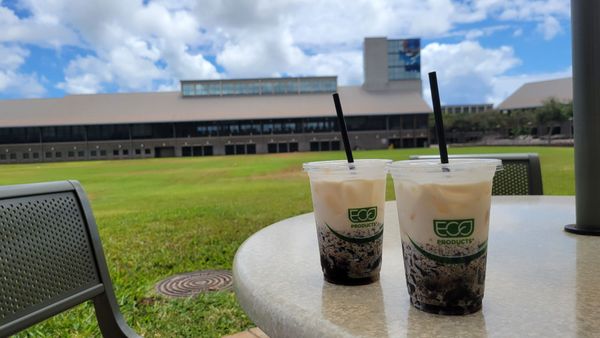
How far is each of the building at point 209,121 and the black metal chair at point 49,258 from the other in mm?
42188

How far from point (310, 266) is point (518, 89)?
2900 inches

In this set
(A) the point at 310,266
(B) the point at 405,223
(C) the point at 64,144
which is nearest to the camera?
(B) the point at 405,223

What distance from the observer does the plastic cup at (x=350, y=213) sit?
0.88 meters

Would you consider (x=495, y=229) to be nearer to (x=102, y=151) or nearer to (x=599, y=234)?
(x=599, y=234)

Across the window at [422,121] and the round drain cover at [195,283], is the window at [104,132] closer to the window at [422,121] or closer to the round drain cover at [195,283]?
the window at [422,121]

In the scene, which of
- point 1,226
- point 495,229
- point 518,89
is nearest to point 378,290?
point 495,229

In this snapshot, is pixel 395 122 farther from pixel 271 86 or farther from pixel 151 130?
pixel 151 130

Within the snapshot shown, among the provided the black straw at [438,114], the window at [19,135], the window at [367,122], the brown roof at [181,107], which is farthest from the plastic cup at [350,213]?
the window at [19,135]

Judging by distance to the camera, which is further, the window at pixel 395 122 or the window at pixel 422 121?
the window at pixel 422 121

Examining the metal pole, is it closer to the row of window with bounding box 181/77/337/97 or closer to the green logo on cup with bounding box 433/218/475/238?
the green logo on cup with bounding box 433/218/475/238

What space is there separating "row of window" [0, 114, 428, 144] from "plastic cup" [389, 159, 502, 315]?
146 ft

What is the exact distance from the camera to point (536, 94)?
63.3m

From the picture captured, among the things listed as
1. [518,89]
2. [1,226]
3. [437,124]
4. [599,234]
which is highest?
[518,89]

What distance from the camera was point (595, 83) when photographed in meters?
1.39
